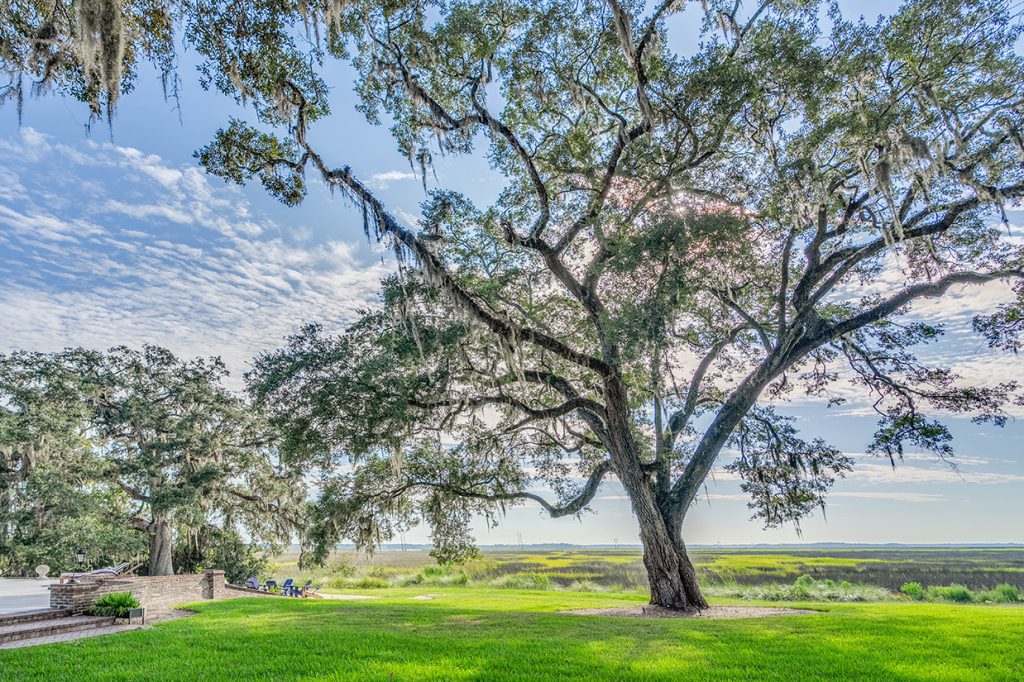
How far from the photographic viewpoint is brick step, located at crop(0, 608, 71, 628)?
819 centimetres

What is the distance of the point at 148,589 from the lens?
11.3 meters

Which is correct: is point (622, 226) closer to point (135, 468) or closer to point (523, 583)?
→ point (135, 468)

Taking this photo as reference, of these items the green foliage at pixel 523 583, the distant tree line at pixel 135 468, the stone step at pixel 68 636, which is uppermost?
the distant tree line at pixel 135 468

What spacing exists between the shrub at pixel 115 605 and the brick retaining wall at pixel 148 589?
0.21 meters

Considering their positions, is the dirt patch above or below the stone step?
below

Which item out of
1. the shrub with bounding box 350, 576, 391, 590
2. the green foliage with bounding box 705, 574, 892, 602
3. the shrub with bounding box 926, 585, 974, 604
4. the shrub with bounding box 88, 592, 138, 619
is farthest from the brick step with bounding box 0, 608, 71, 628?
the shrub with bounding box 926, 585, 974, 604

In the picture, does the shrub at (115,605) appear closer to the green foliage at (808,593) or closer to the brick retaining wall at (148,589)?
the brick retaining wall at (148,589)

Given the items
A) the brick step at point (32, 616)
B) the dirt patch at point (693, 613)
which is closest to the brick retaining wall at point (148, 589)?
the brick step at point (32, 616)

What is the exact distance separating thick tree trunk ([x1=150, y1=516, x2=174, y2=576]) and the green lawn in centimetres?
1125

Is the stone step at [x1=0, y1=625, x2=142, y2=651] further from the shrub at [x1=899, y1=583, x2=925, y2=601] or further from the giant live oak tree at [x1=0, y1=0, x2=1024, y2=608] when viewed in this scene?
the shrub at [x1=899, y1=583, x2=925, y2=601]

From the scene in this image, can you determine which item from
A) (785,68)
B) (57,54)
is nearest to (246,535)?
(57,54)

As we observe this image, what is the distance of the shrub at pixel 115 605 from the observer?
29.6 ft

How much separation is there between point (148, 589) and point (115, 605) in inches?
99.7

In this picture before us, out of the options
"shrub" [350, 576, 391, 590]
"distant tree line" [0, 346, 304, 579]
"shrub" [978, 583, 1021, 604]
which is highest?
"distant tree line" [0, 346, 304, 579]
